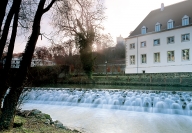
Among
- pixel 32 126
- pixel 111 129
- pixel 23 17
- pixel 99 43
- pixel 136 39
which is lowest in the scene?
pixel 111 129

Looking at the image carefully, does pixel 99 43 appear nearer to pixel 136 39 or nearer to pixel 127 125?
pixel 136 39

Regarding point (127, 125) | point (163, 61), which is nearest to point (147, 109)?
point (127, 125)

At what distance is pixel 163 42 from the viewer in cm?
2788

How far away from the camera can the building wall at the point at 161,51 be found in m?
25.2

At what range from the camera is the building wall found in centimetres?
2520

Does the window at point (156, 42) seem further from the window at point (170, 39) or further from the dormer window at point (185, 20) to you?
the dormer window at point (185, 20)

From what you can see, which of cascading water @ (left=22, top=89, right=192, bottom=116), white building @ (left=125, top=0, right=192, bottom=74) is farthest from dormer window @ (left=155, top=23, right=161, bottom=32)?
cascading water @ (left=22, top=89, right=192, bottom=116)

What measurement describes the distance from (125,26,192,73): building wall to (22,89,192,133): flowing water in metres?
16.1

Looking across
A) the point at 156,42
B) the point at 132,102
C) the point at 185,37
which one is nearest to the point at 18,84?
the point at 132,102

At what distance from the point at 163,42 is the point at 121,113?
21.4 metres

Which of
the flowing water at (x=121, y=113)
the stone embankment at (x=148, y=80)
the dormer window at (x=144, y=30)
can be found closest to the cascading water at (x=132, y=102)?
the flowing water at (x=121, y=113)

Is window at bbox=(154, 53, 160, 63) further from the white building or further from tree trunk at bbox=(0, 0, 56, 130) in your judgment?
tree trunk at bbox=(0, 0, 56, 130)

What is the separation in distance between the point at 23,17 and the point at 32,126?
298 cm

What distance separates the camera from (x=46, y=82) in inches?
1109
